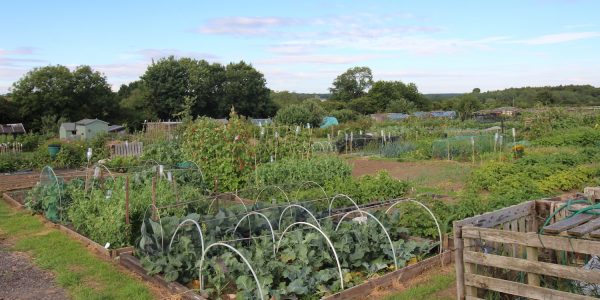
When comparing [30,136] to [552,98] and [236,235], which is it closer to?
[236,235]

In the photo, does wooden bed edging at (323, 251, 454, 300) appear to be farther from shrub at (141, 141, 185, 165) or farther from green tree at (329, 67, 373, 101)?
green tree at (329, 67, 373, 101)

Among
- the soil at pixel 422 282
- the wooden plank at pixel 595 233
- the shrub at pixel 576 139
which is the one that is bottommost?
the soil at pixel 422 282

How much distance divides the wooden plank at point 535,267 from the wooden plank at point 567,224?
0.24m

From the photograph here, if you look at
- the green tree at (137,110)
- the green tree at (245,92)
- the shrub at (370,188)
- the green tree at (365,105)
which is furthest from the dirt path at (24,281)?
the green tree at (365,105)

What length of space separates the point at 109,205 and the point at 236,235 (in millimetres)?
2090

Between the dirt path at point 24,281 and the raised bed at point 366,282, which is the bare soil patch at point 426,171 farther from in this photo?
the dirt path at point 24,281

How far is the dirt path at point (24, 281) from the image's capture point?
5.31 m

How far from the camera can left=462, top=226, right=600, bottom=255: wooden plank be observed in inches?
130

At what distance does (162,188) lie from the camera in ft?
25.5

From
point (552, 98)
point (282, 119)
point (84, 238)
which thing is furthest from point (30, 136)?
point (552, 98)

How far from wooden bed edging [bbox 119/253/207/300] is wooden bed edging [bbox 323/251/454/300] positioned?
139 cm

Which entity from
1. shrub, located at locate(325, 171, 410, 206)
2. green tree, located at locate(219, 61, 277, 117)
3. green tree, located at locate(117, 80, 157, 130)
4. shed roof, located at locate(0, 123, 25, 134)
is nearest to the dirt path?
shrub, located at locate(325, 171, 410, 206)

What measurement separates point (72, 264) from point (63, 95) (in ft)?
140

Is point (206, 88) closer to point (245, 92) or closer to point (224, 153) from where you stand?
point (245, 92)
